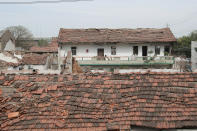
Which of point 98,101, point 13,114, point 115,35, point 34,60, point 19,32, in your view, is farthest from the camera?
point 19,32

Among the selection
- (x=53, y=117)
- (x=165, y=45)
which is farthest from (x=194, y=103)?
(x=165, y=45)

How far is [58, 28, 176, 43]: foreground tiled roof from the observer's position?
88.4 ft

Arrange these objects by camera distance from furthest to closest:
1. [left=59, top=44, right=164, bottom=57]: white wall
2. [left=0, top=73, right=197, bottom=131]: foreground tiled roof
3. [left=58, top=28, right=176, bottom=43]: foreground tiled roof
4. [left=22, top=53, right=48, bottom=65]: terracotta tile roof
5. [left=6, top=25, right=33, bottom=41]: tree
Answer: [left=6, top=25, right=33, bottom=41]: tree, [left=59, top=44, right=164, bottom=57]: white wall, [left=58, top=28, right=176, bottom=43]: foreground tiled roof, [left=22, top=53, right=48, bottom=65]: terracotta tile roof, [left=0, top=73, right=197, bottom=131]: foreground tiled roof

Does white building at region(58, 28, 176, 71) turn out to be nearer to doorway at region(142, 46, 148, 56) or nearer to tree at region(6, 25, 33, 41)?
doorway at region(142, 46, 148, 56)

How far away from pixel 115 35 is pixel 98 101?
23577 mm

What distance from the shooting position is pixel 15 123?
4.36m

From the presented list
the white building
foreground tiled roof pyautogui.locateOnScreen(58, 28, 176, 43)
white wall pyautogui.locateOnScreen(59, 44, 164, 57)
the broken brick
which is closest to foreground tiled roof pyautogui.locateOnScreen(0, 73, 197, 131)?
the broken brick

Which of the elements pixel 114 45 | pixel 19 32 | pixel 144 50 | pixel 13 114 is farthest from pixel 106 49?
pixel 19 32

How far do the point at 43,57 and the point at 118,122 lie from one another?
866 inches

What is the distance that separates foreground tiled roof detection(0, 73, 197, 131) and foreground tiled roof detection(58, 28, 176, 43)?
2147 cm

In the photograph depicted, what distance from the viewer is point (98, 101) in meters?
4.92

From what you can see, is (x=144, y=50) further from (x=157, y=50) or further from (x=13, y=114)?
(x=13, y=114)

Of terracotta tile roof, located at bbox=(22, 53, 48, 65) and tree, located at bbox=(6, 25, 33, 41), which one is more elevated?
tree, located at bbox=(6, 25, 33, 41)

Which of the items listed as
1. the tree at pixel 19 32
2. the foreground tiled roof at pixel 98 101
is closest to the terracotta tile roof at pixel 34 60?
the foreground tiled roof at pixel 98 101
